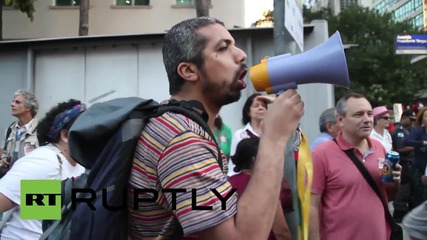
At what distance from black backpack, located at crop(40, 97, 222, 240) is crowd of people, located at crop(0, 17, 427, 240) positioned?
3cm

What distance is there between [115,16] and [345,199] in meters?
19.4

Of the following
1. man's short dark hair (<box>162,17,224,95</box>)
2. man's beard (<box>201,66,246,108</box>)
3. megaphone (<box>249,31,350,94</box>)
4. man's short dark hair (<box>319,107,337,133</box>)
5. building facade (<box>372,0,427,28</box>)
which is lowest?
man's short dark hair (<box>319,107,337,133</box>)

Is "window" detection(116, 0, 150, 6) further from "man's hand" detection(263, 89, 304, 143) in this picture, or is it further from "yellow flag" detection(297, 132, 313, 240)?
"man's hand" detection(263, 89, 304, 143)

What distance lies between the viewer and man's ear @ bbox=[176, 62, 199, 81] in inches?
67.1

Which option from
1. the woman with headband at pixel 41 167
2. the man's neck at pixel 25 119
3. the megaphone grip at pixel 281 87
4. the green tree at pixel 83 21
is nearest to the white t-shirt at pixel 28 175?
the woman with headband at pixel 41 167

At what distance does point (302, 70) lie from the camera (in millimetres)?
1652

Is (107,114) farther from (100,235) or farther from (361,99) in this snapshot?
(361,99)

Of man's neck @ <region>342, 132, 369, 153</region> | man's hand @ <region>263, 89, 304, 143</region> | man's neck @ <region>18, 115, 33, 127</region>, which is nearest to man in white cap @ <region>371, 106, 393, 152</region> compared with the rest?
man's neck @ <region>342, 132, 369, 153</region>

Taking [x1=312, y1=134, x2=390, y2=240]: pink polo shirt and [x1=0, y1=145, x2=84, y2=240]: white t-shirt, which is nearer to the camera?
[x1=0, y1=145, x2=84, y2=240]: white t-shirt

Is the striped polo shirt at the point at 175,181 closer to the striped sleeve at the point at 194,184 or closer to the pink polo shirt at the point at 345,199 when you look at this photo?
the striped sleeve at the point at 194,184

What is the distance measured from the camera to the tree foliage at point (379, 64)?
34344 mm

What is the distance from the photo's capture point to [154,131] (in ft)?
Answer: 5.04

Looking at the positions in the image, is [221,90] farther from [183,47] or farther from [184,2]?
[184,2]

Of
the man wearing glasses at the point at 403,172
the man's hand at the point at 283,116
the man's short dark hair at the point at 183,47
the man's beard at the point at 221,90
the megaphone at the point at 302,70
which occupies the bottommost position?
the man wearing glasses at the point at 403,172
